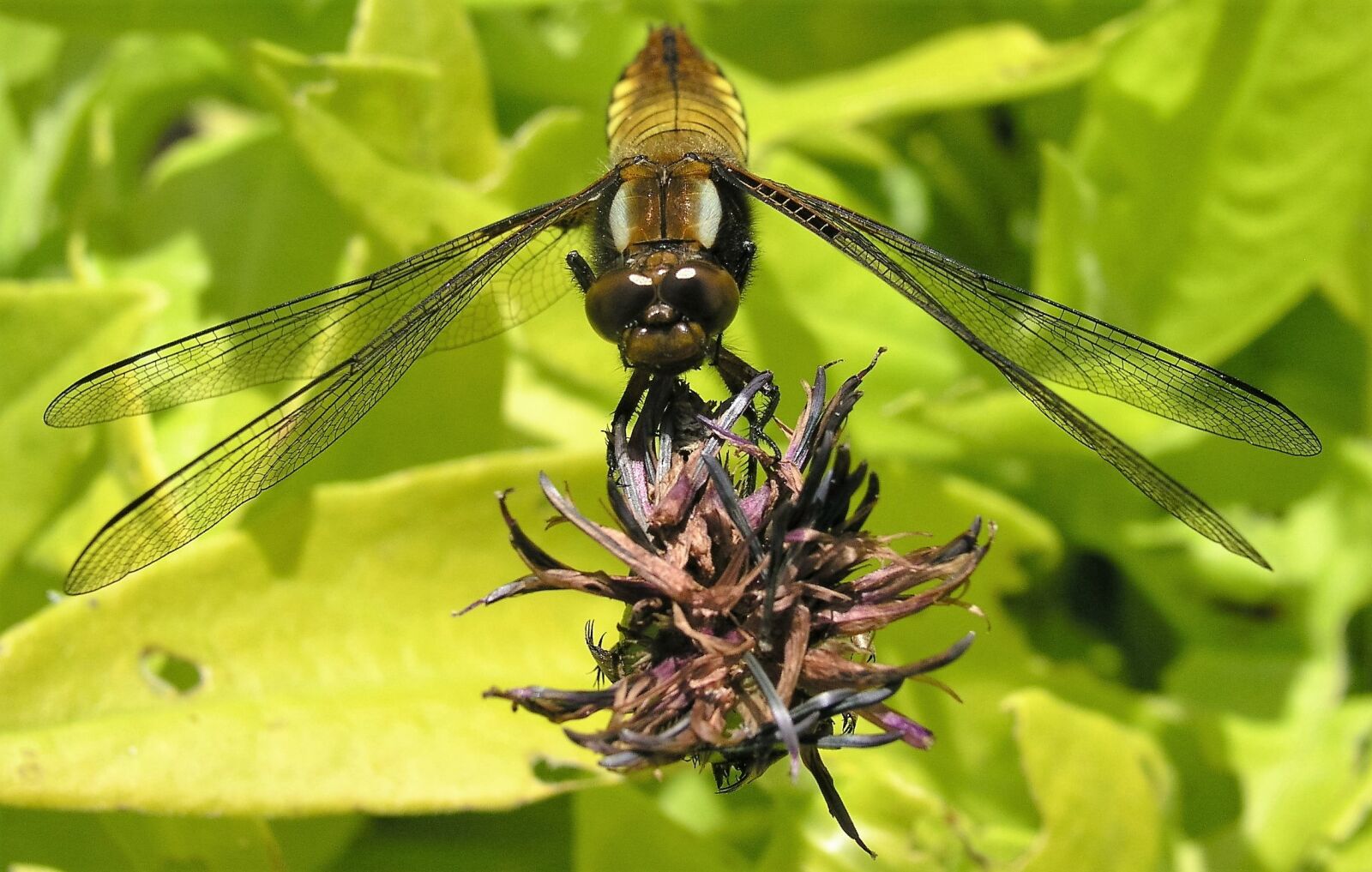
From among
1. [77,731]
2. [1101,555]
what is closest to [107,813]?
[77,731]

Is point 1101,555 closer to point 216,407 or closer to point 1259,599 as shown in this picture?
point 1259,599

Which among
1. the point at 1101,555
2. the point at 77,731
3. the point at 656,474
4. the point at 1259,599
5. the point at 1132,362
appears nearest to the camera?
the point at 656,474

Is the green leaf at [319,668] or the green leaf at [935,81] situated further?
the green leaf at [935,81]

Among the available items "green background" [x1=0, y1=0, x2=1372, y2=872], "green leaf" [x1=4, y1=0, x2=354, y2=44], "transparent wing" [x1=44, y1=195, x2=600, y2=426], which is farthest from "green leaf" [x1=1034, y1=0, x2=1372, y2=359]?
"green leaf" [x1=4, y1=0, x2=354, y2=44]

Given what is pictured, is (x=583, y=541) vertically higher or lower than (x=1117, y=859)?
higher

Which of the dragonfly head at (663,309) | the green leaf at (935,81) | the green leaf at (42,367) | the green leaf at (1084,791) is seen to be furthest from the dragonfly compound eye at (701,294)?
the green leaf at (42,367)

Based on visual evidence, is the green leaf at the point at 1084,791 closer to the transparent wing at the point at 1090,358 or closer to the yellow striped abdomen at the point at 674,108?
the transparent wing at the point at 1090,358

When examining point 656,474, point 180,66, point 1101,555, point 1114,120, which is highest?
point 180,66
